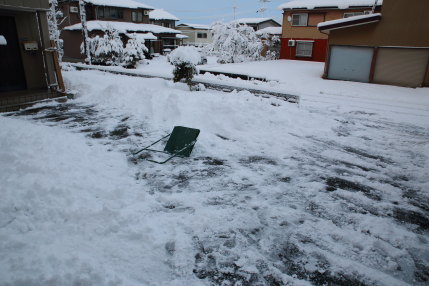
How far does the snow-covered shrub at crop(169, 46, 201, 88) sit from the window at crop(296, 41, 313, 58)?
63.7 feet

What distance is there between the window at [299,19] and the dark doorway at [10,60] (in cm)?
2422

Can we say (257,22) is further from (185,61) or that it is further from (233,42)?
(185,61)

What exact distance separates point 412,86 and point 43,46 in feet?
57.4

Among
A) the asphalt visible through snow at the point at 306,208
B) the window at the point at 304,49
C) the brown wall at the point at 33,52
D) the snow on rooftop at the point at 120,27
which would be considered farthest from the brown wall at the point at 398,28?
the snow on rooftop at the point at 120,27

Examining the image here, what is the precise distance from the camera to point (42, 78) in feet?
34.2

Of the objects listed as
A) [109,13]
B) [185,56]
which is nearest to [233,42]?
[109,13]

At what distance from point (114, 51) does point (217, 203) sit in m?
22.3

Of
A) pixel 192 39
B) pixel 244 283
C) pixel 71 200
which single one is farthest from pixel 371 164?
pixel 192 39

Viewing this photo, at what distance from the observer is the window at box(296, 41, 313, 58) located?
2718 centimetres

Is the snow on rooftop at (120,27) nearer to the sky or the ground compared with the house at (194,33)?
nearer to the ground

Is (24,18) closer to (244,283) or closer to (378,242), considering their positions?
(244,283)

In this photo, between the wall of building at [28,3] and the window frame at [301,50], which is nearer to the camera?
the wall of building at [28,3]

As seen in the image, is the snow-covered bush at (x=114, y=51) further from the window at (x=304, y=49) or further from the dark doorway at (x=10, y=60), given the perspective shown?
the window at (x=304, y=49)

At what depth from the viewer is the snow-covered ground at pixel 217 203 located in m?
2.99
